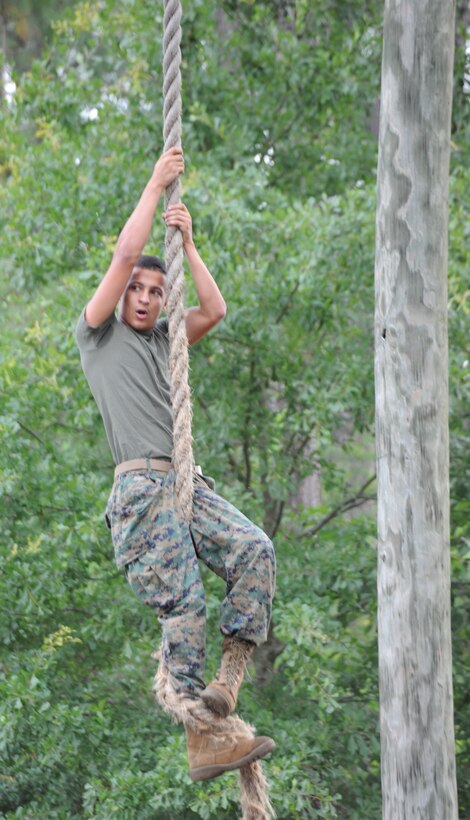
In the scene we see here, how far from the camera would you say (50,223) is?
737 centimetres

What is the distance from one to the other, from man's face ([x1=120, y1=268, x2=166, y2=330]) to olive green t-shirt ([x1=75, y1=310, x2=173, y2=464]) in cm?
3

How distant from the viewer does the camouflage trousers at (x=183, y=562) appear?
360 centimetres

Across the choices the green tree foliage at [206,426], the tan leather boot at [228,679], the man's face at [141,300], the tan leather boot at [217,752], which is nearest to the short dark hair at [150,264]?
the man's face at [141,300]

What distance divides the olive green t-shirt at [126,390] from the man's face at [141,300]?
0.03 metres

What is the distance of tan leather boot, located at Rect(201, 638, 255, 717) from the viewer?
3516 mm

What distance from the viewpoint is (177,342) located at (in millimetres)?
3678

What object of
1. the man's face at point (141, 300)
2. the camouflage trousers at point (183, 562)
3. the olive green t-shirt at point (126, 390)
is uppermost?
the man's face at point (141, 300)

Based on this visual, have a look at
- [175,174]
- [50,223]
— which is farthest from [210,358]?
[175,174]

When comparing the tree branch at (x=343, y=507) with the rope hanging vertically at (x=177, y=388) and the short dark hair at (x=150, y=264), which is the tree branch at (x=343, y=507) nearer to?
the rope hanging vertically at (x=177, y=388)

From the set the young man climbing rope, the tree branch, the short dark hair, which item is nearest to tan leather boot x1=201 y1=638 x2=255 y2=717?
the young man climbing rope

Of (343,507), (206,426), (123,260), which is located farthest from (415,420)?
(343,507)

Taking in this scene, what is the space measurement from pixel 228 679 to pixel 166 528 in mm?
453

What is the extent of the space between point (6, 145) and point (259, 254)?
1862mm

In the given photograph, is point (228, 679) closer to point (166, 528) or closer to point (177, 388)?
point (166, 528)
